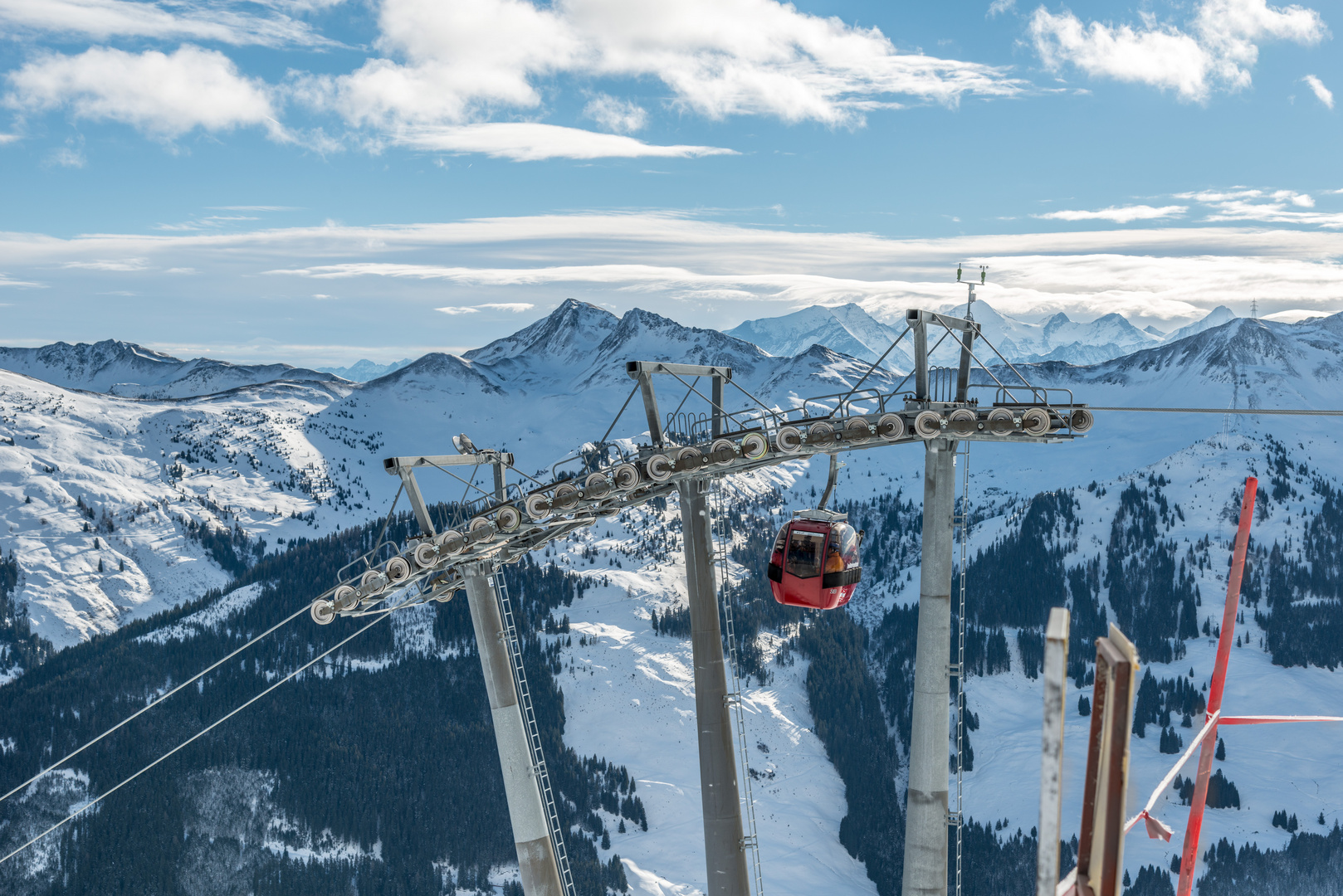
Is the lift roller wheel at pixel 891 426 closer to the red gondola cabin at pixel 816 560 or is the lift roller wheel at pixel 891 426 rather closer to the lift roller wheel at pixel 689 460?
the lift roller wheel at pixel 689 460

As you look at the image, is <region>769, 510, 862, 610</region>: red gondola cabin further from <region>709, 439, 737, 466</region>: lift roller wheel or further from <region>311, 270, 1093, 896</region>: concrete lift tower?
<region>709, 439, 737, 466</region>: lift roller wheel

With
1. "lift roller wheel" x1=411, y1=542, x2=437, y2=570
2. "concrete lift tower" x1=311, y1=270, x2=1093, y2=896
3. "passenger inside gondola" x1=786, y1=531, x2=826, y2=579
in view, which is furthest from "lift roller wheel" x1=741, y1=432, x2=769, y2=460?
"lift roller wheel" x1=411, y1=542, x2=437, y2=570

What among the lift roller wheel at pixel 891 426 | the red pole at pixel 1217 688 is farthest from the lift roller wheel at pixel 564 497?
the red pole at pixel 1217 688

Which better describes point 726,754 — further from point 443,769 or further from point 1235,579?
point 443,769

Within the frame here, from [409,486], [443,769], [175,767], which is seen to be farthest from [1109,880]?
[175,767]

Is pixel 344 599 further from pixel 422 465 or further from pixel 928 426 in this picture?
pixel 928 426

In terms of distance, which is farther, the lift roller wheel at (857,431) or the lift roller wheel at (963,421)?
the lift roller wheel at (857,431)

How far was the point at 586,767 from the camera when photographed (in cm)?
19700

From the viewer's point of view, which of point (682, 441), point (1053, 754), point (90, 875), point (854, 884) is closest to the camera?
point (1053, 754)

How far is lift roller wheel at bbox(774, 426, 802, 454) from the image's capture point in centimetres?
2138

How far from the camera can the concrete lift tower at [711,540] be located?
19.3 m

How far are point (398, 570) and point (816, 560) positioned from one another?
10471 mm

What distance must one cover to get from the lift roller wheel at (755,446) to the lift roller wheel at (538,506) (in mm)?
4975

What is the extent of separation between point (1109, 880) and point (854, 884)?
638ft
